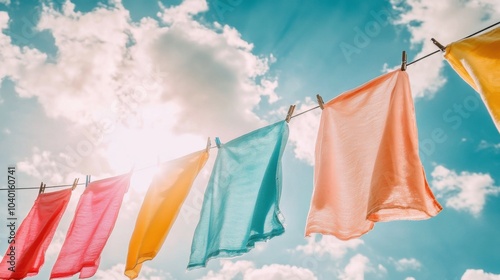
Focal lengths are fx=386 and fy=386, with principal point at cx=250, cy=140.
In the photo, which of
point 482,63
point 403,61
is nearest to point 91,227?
point 403,61

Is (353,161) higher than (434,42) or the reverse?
the reverse

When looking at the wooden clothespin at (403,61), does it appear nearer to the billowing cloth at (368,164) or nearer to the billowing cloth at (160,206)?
the billowing cloth at (368,164)

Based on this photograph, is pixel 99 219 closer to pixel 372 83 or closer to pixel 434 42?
pixel 372 83

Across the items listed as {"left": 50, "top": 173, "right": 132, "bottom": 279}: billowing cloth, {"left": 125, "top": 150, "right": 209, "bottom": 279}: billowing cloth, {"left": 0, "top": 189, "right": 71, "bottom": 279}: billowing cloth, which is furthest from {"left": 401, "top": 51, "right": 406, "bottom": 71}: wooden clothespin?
{"left": 0, "top": 189, "right": 71, "bottom": 279}: billowing cloth

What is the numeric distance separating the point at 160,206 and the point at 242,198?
107 centimetres

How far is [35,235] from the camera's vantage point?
4.91 m

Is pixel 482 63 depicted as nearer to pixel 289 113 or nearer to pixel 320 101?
pixel 320 101

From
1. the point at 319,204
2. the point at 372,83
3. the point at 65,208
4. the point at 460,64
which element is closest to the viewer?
the point at 460,64

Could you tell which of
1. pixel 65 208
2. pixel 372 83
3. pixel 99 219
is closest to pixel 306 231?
pixel 372 83

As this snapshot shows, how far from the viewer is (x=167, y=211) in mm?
4164

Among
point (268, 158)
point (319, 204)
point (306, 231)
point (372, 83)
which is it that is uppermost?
point (372, 83)

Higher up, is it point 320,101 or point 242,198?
point 320,101

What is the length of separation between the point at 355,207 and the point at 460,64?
1.30 metres

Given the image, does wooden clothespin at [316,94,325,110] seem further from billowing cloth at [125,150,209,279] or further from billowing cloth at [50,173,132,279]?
billowing cloth at [50,173,132,279]
